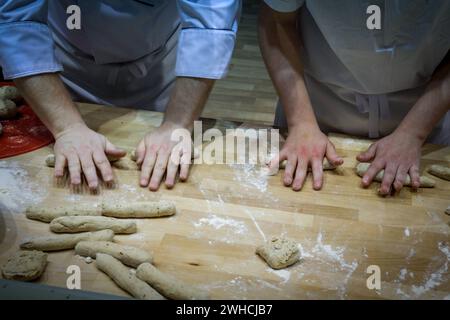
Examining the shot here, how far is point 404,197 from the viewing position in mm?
1433

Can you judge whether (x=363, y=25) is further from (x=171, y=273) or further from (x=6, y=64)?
(x=6, y=64)

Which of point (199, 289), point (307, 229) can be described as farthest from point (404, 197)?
point (199, 289)

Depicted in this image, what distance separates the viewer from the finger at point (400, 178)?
1430 millimetres

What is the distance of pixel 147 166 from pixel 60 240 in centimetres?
40

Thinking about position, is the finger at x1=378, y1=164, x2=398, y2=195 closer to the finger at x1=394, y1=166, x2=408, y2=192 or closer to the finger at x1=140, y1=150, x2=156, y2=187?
the finger at x1=394, y1=166, x2=408, y2=192

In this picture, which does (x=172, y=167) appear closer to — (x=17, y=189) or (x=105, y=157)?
(x=105, y=157)

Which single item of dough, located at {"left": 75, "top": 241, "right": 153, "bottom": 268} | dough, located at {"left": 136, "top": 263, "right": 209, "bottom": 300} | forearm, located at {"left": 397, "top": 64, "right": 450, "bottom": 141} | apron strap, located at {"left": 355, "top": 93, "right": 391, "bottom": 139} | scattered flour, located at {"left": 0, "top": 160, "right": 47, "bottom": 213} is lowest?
scattered flour, located at {"left": 0, "top": 160, "right": 47, "bottom": 213}

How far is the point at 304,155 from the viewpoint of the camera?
155 cm

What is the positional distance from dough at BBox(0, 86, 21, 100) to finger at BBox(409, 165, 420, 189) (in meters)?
1.60

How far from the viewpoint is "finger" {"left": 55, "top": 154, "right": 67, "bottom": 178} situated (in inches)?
55.9

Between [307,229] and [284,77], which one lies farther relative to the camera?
[284,77]

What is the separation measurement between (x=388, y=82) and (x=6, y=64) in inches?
54.0

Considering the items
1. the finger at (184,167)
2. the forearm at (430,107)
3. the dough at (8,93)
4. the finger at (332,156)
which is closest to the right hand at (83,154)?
the finger at (184,167)

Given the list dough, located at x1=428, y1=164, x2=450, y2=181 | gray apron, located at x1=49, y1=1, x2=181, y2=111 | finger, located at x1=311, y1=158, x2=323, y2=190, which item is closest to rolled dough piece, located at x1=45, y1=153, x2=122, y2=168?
gray apron, located at x1=49, y1=1, x2=181, y2=111
